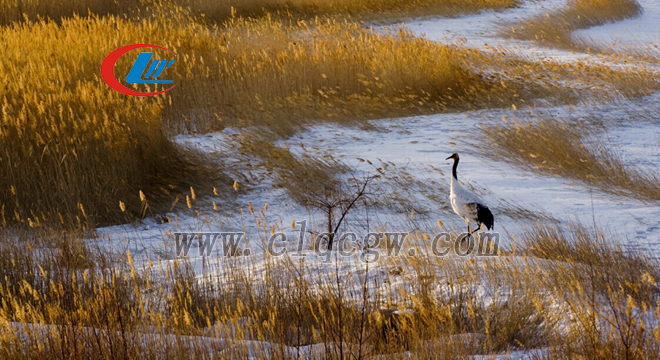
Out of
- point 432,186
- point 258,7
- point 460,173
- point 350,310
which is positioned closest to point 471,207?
point 350,310

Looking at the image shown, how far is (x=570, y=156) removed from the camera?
21.6 feet

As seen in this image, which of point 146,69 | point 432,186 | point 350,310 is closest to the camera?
point 350,310

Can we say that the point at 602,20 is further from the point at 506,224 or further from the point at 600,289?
the point at 600,289

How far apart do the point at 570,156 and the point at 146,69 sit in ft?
17.7

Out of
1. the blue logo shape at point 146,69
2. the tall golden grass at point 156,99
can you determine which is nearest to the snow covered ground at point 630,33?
the tall golden grass at point 156,99

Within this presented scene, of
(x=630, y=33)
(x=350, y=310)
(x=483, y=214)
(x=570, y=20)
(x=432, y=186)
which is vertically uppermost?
(x=570, y=20)

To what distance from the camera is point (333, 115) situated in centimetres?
805

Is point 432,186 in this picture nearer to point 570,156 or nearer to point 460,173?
point 460,173

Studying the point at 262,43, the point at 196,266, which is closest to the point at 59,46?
the point at 262,43

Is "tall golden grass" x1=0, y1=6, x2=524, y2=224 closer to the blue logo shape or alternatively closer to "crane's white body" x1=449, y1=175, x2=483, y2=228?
the blue logo shape

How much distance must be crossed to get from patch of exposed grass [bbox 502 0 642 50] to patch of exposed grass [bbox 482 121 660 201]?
6.28 m

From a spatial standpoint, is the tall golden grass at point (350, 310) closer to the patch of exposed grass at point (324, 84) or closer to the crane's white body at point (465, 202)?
the crane's white body at point (465, 202)

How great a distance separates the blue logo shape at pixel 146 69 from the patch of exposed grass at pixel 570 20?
7.56 m

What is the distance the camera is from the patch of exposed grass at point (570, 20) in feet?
47.5
